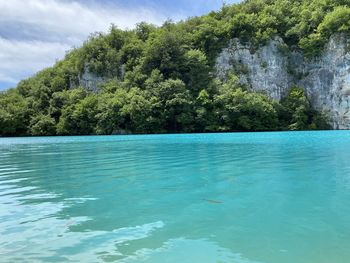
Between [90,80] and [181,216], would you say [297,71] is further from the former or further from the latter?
[181,216]

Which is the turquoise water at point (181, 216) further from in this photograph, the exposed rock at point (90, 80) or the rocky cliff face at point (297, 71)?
the exposed rock at point (90, 80)

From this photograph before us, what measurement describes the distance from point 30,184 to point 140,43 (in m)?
68.4

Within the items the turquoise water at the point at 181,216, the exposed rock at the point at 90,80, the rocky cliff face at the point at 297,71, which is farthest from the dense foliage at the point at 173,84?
the turquoise water at the point at 181,216

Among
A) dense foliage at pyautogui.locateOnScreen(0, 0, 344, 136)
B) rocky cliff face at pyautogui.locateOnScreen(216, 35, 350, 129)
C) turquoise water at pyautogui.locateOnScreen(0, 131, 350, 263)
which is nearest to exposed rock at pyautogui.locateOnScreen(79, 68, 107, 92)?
dense foliage at pyautogui.locateOnScreen(0, 0, 344, 136)

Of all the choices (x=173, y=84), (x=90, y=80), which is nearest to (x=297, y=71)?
(x=173, y=84)

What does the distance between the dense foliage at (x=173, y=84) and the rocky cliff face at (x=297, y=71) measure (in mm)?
1701

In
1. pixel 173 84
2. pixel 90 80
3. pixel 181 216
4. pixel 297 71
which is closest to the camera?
pixel 181 216

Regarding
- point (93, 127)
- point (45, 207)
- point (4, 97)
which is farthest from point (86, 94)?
point (45, 207)

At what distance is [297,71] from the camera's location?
6744 centimetres

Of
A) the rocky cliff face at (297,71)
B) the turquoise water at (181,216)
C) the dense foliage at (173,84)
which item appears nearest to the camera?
the turquoise water at (181,216)

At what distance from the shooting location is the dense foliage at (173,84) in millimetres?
58906

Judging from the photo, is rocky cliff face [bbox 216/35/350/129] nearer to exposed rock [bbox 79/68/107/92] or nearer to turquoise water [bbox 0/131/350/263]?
exposed rock [bbox 79/68/107/92]

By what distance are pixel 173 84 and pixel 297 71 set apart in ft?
76.7

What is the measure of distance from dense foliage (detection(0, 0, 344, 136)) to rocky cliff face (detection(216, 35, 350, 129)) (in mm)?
1701
